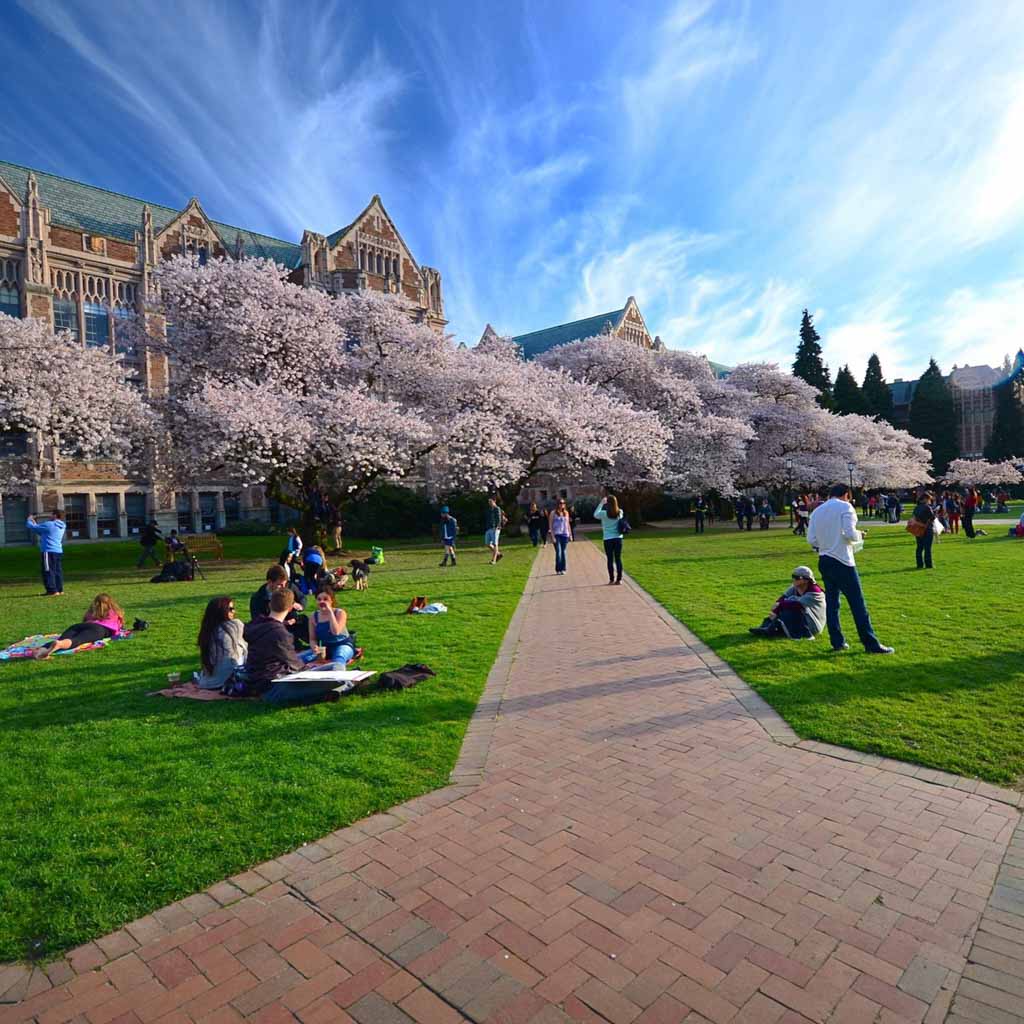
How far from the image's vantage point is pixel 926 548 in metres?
15.5

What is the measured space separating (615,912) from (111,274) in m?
52.2

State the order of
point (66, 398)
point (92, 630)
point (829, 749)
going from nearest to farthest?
1. point (829, 749)
2. point (92, 630)
3. point (66, 398)

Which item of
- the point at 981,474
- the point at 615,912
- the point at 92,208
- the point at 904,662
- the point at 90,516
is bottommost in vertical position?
the point at 615,912

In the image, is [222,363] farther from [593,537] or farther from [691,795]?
[691,795]

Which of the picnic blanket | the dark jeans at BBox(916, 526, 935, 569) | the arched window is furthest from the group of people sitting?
the arched window

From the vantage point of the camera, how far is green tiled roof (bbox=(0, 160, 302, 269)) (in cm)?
4519

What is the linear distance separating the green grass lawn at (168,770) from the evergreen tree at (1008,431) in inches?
3320

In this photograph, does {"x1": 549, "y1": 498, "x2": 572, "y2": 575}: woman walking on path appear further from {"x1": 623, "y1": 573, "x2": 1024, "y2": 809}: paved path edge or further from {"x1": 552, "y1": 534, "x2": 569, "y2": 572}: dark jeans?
{"x1": 623, "y1": 573, "x2": 1024, "y2": 809}: paved path edge

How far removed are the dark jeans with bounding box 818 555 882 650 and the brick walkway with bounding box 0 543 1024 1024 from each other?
3.16 meters

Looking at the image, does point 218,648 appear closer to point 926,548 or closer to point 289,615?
point 289,615

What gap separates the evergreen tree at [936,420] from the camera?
7375cm

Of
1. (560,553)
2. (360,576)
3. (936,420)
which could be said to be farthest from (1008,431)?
(360,576)

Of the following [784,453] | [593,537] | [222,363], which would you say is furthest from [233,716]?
[784,453]

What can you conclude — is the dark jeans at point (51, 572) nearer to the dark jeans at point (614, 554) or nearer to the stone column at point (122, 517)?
the dark jeans at point (614, 554)
